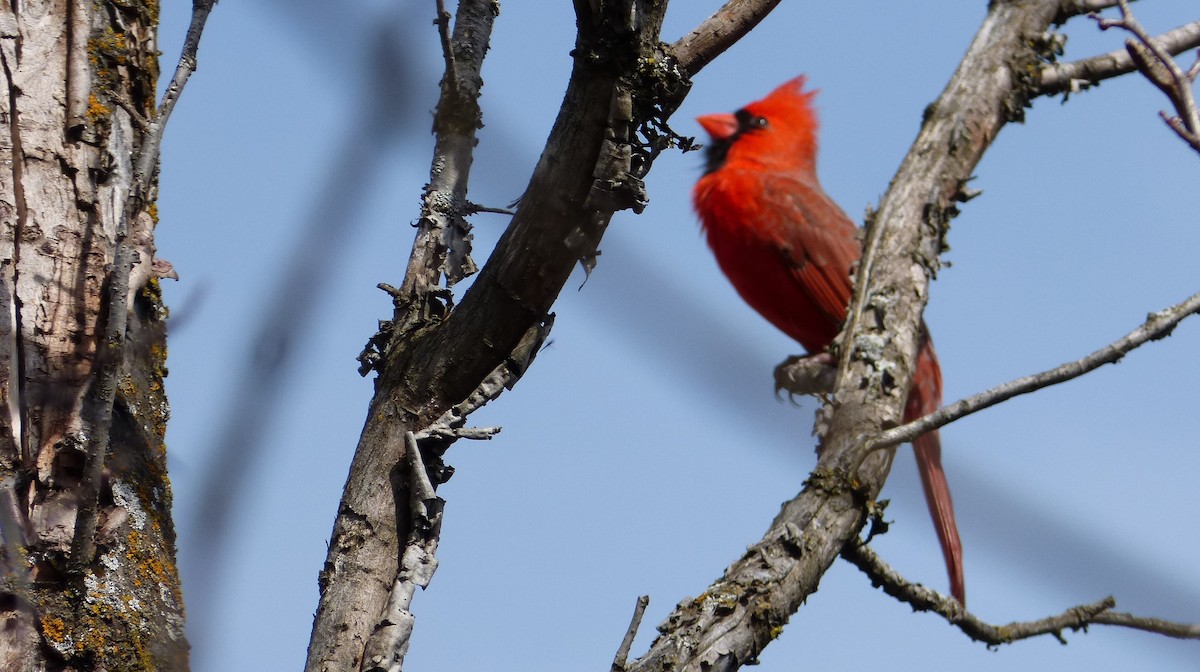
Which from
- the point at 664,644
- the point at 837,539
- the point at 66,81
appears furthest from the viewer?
the point at 837,539

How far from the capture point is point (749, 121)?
6.79m

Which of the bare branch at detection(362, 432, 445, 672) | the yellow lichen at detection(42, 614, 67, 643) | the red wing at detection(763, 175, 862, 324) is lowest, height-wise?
the yellow lichen at detection(42, 614, 67, 643)

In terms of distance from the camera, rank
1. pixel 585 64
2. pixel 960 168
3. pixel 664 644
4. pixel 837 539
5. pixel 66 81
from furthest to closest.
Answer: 1. pixel 960 168
2. pixel 837 539
3. pixel 664 644
4. pixel 66 81
5. pixel 585 64

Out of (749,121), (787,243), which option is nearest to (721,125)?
(749,121)

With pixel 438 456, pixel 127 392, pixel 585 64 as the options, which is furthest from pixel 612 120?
pixel 127 392

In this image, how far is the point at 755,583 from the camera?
2516 millimetres

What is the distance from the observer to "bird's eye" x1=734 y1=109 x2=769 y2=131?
675 cm

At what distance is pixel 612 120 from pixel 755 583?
1278mm

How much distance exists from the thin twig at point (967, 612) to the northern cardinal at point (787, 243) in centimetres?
224

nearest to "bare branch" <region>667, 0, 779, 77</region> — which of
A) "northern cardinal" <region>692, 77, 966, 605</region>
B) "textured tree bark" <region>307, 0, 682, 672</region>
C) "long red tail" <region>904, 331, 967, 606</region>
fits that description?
"textured tree bark" <region>307, 0, 682, 672</region>

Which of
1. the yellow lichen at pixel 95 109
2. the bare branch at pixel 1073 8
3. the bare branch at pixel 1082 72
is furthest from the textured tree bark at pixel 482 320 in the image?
the bare branch at pixel 1073 8

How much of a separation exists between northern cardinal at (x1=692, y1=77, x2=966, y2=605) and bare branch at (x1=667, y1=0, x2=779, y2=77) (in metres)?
3.64

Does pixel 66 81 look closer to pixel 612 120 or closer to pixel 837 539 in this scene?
pixel 612 120

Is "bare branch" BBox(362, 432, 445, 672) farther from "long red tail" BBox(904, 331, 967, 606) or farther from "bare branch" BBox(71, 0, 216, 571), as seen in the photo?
"long red tail" BBox(904, 331, 967, 606)
